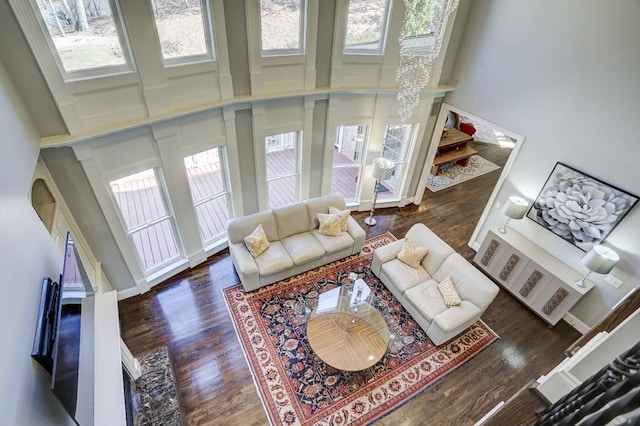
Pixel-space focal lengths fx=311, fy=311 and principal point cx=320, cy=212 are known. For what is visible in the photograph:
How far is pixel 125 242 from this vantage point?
15.1ft

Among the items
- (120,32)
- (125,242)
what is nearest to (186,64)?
(120,32)

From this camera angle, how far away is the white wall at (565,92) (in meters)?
3.90

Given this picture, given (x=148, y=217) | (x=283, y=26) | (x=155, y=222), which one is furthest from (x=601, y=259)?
(x=148, y=217)

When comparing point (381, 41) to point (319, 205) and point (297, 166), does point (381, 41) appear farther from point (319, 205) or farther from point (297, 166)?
point (319, 205)

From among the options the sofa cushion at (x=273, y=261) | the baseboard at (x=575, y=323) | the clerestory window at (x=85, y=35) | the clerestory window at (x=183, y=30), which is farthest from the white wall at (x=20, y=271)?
the baseboard at (x=575, y=323)

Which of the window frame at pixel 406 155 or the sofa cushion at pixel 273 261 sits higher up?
the window frame at pixel 406 155

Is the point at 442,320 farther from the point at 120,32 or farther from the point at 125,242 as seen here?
the point at 120,32

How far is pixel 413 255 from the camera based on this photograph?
5.27m

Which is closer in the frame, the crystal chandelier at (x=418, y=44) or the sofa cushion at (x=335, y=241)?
the crystal chandelier at (x=418, y=44)

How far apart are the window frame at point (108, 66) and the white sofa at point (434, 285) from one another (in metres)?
4.49

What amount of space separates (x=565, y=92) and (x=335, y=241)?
4.07m

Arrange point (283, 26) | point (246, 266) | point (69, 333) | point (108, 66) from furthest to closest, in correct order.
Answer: point (246, 266) → point (283, 26) → point (108, 66) → point (69, 333)

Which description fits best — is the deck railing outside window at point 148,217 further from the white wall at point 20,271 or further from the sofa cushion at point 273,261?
the white wall at point 20,271

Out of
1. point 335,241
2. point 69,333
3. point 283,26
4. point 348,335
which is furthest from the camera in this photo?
point 335,241
